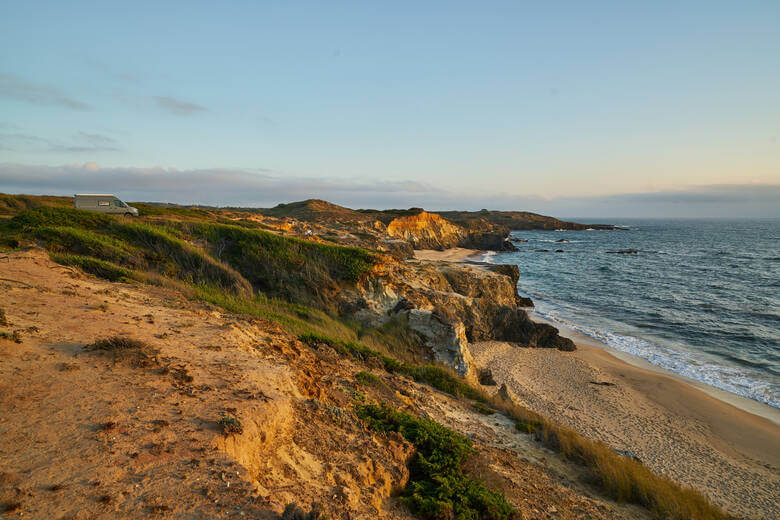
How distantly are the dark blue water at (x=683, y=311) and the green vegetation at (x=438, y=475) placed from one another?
1709 centimetres

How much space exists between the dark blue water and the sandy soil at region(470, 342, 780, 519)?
10.6ft

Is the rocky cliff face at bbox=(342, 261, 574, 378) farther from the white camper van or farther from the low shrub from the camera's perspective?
the white camper van

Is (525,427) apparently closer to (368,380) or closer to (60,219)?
(368,380)

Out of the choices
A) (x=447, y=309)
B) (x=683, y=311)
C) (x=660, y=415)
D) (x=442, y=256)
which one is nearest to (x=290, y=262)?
(x=447, y=309)

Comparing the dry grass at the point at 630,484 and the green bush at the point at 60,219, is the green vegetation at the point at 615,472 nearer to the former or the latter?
the dry grass at the point at 630,484

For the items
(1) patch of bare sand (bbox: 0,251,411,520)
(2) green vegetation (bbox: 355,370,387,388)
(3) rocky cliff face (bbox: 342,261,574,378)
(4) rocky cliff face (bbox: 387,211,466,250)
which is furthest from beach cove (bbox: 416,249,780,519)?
(4) rocky cliff face (bbox: 387,211,466,250)

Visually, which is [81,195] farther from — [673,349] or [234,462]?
[673,349]

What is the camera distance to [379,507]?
3.97m

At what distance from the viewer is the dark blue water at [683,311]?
17969 mm

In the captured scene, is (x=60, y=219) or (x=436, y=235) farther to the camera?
(x=436, y=235)

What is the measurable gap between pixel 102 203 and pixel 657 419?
98.4 ft

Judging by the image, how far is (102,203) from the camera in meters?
22.2

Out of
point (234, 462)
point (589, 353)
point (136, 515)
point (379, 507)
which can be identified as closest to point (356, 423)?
point (379, 507)

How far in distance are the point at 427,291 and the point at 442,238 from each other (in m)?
54.0
